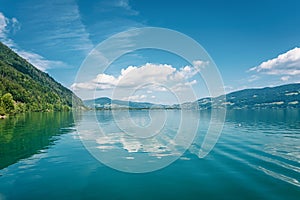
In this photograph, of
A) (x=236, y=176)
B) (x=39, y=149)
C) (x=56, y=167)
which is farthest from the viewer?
(x=39, y=149)

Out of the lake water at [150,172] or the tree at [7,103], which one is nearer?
the lake water at [150,172]

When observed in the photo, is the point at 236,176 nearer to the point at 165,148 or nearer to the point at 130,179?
the point at 130,179

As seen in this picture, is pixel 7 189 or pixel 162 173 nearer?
pixel 7 189

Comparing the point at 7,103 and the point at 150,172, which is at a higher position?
the point at 7,103

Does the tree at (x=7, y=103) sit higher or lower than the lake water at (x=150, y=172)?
higher

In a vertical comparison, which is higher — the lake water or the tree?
the tree

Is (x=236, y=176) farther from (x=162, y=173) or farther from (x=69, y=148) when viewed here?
(x=69, y=148)

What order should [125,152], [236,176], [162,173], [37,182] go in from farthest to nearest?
[125,152] < [162,173] < [236,176] < [37,182]

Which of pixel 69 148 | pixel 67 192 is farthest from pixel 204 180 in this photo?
pixel 69 148

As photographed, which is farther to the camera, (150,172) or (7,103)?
(7,103)

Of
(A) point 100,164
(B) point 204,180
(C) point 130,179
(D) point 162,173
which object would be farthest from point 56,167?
(B) point 204,180

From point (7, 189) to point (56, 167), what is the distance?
752cm

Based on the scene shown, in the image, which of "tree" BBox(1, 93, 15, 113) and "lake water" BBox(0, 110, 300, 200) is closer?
"lake water" BBox(0, 110, 300, 200)

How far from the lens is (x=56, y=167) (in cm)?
2730
